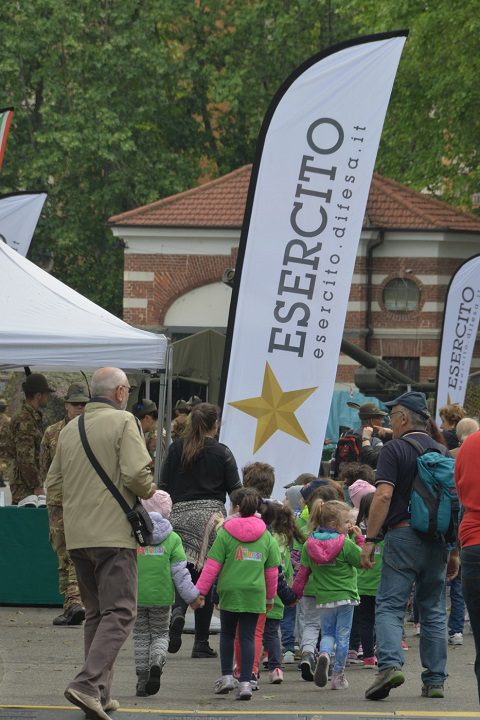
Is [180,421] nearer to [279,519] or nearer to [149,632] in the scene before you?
[279,519]

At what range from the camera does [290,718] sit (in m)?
8.37

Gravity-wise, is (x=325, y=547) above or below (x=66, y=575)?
above

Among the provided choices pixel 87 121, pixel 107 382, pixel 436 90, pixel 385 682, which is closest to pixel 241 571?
pixel 385 682

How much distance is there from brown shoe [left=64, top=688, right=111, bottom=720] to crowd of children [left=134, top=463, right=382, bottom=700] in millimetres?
1093

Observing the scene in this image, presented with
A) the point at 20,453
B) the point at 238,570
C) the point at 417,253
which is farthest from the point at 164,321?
the point at 238,570

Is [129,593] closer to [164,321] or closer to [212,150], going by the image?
[164,321]

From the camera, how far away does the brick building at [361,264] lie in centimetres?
3575

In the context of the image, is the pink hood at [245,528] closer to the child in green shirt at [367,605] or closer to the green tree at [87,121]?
the child in green shirt at [367,605]

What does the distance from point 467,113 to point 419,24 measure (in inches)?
88.1

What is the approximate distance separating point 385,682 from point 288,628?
91.7 inches

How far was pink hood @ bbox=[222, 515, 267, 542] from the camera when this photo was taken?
943 cm

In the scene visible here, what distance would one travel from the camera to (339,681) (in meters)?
9.86

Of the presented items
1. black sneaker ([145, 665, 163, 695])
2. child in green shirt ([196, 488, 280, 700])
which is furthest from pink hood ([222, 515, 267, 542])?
black sneaker ([145, 665, 163, 695])

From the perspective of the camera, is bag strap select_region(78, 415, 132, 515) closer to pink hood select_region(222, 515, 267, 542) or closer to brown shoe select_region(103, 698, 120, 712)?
brown shoe select_region(103, 698, 120, 712)
